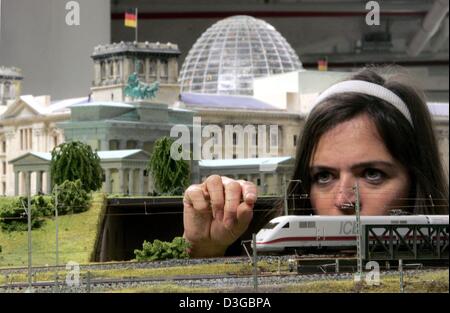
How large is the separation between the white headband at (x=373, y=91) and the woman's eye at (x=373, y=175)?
0.45m

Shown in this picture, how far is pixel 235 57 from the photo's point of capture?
11.6 metres

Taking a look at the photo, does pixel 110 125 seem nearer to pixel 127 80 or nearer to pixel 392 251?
pixel 127 80

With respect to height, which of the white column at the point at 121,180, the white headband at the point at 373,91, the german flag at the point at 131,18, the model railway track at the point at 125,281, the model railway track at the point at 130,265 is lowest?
the model railway track at the point at 125,281

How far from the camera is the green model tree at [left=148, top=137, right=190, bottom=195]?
8.51 meters

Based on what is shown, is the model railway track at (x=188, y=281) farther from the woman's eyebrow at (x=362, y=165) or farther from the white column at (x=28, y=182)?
the white column at (x=28, y=182)

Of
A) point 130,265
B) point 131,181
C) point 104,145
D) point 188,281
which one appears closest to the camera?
point 188,281

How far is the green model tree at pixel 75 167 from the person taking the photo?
865 cm

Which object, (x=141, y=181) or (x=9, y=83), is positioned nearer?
(x=141, y=181)

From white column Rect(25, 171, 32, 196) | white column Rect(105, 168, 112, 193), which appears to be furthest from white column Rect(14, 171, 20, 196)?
white column Rect(105, 168, 112, 193)

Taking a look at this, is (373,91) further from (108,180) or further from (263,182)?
(108,180)

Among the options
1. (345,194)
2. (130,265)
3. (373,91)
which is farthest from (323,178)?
(130,265)

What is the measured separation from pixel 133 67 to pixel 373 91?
7.24 feet

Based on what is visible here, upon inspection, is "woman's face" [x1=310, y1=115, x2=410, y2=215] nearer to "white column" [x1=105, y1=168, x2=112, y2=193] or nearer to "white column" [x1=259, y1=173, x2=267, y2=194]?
"white column" [x1=259, y1=173, x2=267, y2=194]

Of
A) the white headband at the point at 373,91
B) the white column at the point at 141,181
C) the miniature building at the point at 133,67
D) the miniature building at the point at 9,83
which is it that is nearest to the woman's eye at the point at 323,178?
the white headband at the point at 373,91
